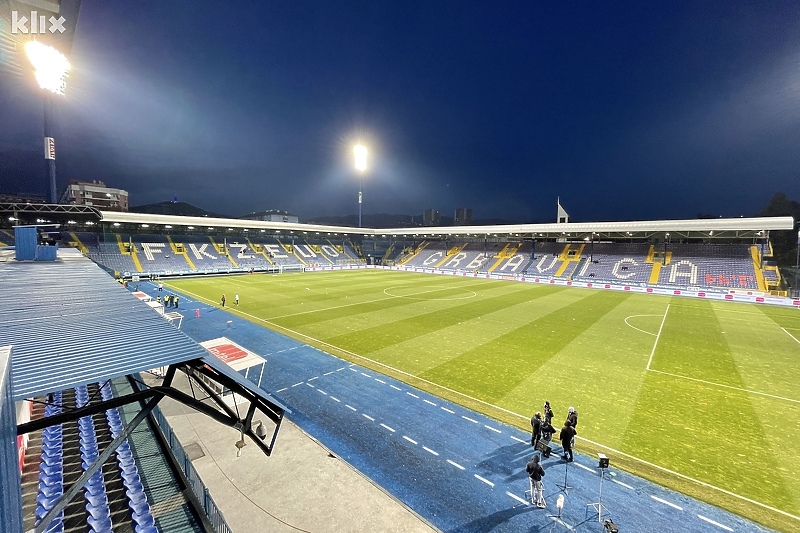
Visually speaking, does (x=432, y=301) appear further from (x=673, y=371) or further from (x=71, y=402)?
(x=71, y=402)

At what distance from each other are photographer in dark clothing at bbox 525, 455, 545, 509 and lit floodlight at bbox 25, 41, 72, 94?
46629mm

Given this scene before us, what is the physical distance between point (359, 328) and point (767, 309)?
39.1 meters

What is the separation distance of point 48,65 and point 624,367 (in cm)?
5118

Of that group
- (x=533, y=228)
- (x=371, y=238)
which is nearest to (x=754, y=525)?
(x=533, y=228)

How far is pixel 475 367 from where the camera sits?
50.2ft

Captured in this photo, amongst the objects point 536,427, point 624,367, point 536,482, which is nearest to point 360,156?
point 624,367

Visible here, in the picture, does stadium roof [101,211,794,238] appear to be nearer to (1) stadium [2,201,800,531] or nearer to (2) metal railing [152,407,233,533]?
(1) stadium [2,201,800,531]

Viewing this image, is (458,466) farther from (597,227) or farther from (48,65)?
(597,227)

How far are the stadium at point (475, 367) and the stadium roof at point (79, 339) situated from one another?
0.18ft

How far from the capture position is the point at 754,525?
277 inches

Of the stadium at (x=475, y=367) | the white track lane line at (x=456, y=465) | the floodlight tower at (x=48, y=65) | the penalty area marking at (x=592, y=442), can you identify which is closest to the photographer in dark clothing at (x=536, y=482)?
the stadium at (x=475, y=367)

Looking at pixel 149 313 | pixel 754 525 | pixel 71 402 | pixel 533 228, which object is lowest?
pixel 754 525

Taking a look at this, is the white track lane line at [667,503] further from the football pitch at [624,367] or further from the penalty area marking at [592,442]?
the penalty area marking at [592,442]

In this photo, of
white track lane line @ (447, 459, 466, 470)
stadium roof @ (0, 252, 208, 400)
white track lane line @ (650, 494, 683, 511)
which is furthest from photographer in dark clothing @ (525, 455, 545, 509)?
stadium roof @ (0, 252, 208, 400)
